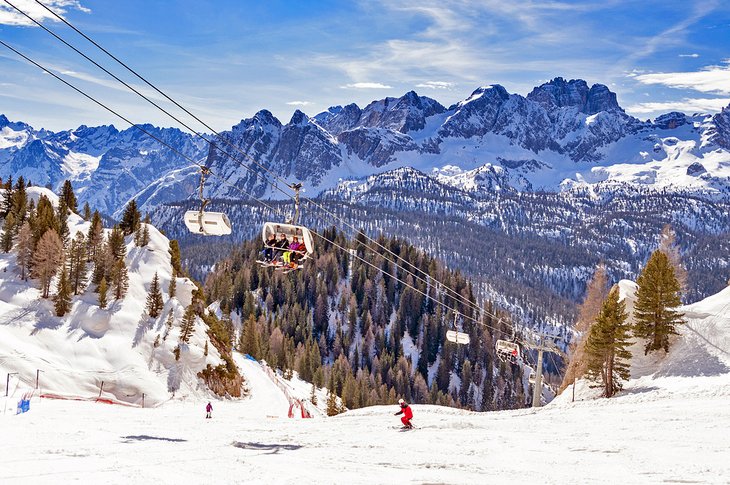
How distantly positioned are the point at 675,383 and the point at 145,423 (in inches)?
1358

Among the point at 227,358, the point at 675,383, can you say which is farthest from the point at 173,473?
the point at 227,358

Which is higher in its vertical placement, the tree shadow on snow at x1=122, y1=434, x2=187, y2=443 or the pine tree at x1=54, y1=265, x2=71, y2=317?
the pine tree at x1=54, y1=265, x2=71, y2=317

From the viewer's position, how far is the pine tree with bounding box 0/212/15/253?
73.2 m

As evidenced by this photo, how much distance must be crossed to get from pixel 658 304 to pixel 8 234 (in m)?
72.0

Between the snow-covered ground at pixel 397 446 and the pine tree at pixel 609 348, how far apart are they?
5.27m

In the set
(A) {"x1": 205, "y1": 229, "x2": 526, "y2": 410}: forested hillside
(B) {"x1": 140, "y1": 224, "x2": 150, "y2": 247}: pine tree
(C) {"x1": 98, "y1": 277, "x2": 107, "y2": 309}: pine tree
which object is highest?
(B) {"x1": 140, "y1": 224, "x2": 150, "y2": 247}: pine tree

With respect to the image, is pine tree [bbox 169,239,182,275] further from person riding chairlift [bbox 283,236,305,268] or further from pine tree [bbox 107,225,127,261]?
person riding chairlift [bbox 283,236,305,268]

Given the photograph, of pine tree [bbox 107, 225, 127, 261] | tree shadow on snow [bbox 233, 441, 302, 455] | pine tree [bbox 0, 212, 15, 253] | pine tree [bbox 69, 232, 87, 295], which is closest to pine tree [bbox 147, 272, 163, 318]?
pine tree [bbox 107, 225, 127, 261]

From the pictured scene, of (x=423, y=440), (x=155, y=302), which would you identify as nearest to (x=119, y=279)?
(x=155, y=302)

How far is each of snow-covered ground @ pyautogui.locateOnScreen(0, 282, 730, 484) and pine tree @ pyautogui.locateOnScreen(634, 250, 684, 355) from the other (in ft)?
25.7

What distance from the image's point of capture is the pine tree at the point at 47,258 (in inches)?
2621

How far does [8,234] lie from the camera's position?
73.8 meters

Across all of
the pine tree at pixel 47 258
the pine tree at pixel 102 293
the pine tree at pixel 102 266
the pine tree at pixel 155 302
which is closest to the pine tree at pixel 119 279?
the pine tree at pixel 102 266

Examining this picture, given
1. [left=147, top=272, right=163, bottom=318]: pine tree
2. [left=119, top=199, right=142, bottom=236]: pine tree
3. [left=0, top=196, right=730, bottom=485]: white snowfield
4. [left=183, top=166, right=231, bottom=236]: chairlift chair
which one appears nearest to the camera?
[left=0, top=196, right=730, bottom=485]: white snowfield
